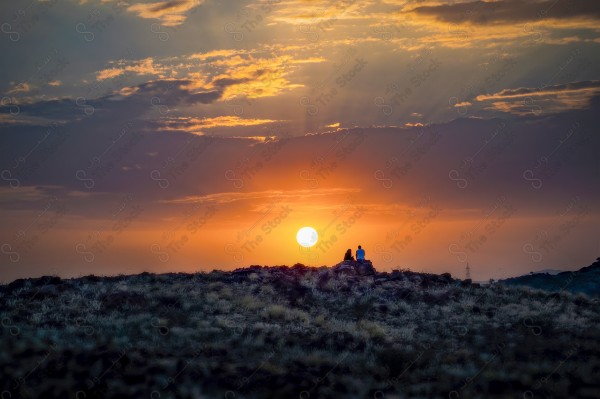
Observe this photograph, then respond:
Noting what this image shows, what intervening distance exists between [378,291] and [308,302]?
5.45 m

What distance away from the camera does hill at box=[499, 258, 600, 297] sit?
69.8 meters

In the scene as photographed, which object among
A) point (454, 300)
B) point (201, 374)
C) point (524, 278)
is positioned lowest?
point (524, 278)

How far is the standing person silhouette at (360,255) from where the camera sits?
171 feet

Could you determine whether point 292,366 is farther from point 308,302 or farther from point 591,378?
point 308,302

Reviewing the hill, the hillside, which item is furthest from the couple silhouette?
the hill

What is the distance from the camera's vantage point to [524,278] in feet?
266

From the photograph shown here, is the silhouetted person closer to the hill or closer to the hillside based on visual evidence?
the hillside

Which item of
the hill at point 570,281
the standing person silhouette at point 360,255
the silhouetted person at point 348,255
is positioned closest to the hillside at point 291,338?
the standing person silhouette at point 360,255

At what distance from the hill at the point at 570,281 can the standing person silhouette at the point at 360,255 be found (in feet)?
77.4

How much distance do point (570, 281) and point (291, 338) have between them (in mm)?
52035

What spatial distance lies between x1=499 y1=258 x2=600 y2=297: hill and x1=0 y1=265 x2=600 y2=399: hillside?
83.6 ft

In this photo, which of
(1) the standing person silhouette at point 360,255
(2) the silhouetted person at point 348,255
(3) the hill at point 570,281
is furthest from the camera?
(3) the hill at point 570,281

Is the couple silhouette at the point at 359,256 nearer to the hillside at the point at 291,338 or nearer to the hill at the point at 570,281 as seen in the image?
the hillside at the point at 291,338

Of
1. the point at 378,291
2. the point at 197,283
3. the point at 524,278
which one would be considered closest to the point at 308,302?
the point at 378,291
